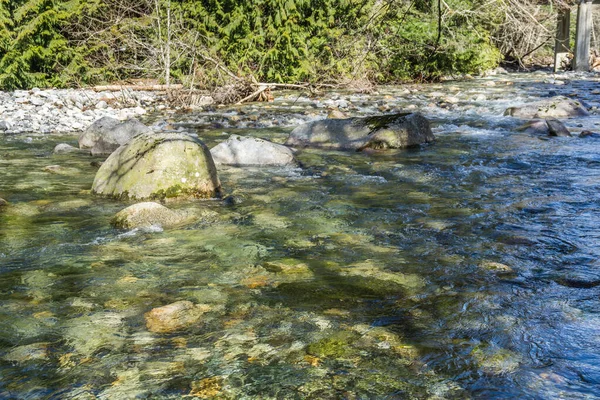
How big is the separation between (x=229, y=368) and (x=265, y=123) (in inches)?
304

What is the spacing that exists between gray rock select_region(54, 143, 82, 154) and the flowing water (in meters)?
1.59

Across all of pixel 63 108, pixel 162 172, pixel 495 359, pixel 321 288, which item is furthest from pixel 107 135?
pixel 495 359

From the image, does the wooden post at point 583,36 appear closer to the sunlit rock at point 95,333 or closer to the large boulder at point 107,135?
the large boulder at point 107,135

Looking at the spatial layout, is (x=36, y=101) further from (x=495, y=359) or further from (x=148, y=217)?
(x=495, y=359)

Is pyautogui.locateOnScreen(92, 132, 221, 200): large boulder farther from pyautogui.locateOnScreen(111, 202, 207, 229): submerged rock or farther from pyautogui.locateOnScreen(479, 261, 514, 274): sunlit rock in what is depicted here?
pyautogui.locateOnScreen(479, 261, 514, 274): sunlit rock

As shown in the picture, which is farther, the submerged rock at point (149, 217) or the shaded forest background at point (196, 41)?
the shaded forest background at point (196, 41)

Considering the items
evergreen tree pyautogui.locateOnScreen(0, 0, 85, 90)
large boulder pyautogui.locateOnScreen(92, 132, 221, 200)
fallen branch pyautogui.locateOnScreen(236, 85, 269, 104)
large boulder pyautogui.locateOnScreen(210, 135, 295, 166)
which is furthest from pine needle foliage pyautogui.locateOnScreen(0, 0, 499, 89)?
large boulder pyautogui.locateOnScreen(92, 132, 221, 200)

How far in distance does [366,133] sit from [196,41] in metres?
6.80

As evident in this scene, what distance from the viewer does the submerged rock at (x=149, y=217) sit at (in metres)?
4.40

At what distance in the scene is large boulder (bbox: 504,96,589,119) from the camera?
9781mm

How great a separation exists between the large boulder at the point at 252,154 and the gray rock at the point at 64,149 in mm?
1942

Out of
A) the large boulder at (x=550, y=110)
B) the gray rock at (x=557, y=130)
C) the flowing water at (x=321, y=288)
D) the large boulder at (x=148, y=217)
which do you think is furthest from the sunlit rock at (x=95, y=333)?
the large boulder at (x=550, y=110)

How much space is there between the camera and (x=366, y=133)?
311 inches

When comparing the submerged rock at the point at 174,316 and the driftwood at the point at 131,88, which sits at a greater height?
the driftwood at the point at 131,88
